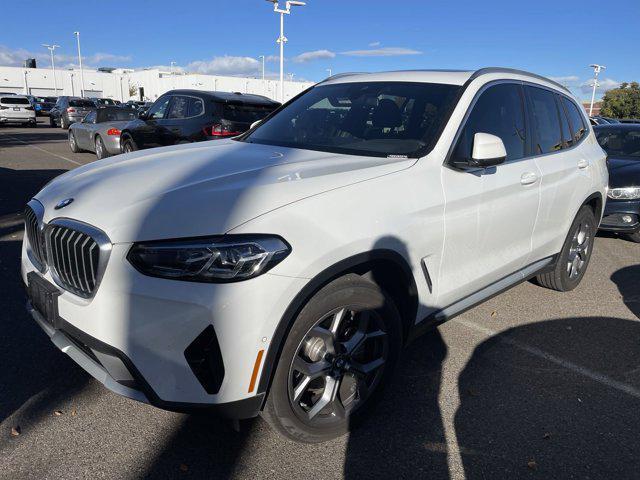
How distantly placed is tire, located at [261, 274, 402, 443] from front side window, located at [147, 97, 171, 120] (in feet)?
29.0

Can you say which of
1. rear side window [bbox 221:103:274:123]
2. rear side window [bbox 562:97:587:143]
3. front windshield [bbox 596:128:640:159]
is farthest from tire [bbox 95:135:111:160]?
rear side window [bbox 562:97:587:143]

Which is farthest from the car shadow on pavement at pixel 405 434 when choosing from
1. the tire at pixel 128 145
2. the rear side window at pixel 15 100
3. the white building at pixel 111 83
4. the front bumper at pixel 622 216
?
the white building at pixel 111 83

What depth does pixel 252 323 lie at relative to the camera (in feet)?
6.79

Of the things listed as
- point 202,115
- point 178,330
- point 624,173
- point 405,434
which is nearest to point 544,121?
point 405,434

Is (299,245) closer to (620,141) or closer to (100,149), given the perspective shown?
(620,141)

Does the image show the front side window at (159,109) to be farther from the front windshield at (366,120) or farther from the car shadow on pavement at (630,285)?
the car shadow on pavement at (630,285)

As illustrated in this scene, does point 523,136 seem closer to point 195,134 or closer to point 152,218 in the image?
point 152,218

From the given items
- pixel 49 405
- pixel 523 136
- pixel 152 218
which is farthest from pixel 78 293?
pixel 523 136

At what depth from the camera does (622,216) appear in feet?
22.5

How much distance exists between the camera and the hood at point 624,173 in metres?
6.96

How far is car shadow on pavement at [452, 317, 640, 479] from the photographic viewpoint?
2596 mm

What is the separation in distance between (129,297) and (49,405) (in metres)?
1.30

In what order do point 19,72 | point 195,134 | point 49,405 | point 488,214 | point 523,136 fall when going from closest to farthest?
point 49,405
point 488,214
point 523,136
point 195,134
point 19,72

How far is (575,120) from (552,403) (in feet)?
9.20
